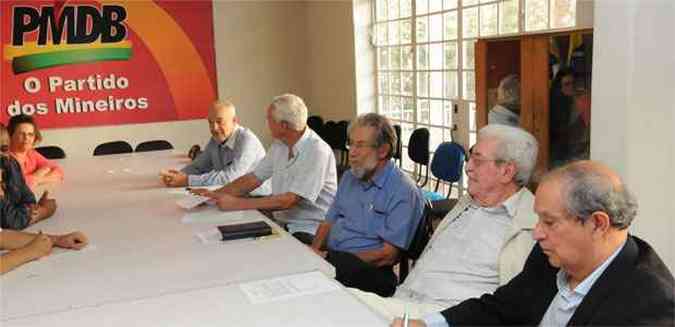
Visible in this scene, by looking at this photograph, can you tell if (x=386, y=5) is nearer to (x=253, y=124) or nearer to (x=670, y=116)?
(x=253, y=124)

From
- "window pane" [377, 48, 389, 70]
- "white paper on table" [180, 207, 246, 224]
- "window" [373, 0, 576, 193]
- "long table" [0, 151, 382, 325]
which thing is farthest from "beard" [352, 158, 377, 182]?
"window pane" [377, 48, 389, 70]

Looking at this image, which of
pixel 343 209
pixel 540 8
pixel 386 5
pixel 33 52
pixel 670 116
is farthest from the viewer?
pixel 33 52

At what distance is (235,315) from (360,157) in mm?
1291

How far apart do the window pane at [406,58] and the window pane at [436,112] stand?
57 cm

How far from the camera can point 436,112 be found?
18.9 ft

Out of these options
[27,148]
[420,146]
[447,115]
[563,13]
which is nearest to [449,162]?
[420,146]

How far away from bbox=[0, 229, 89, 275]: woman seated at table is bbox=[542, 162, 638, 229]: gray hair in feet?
6.13

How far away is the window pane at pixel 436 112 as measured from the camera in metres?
5.69

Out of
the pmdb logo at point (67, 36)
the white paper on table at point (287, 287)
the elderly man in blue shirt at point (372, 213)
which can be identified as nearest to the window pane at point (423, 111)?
the elderly man in blue shirt at point (372, 213)

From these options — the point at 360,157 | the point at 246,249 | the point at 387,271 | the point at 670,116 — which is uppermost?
the point at 670,116

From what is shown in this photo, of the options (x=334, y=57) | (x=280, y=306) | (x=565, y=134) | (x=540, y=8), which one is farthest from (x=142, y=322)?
(x=334, y=57)

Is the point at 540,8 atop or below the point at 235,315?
atop

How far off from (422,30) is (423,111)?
78 cm

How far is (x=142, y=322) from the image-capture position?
1.54 metres
